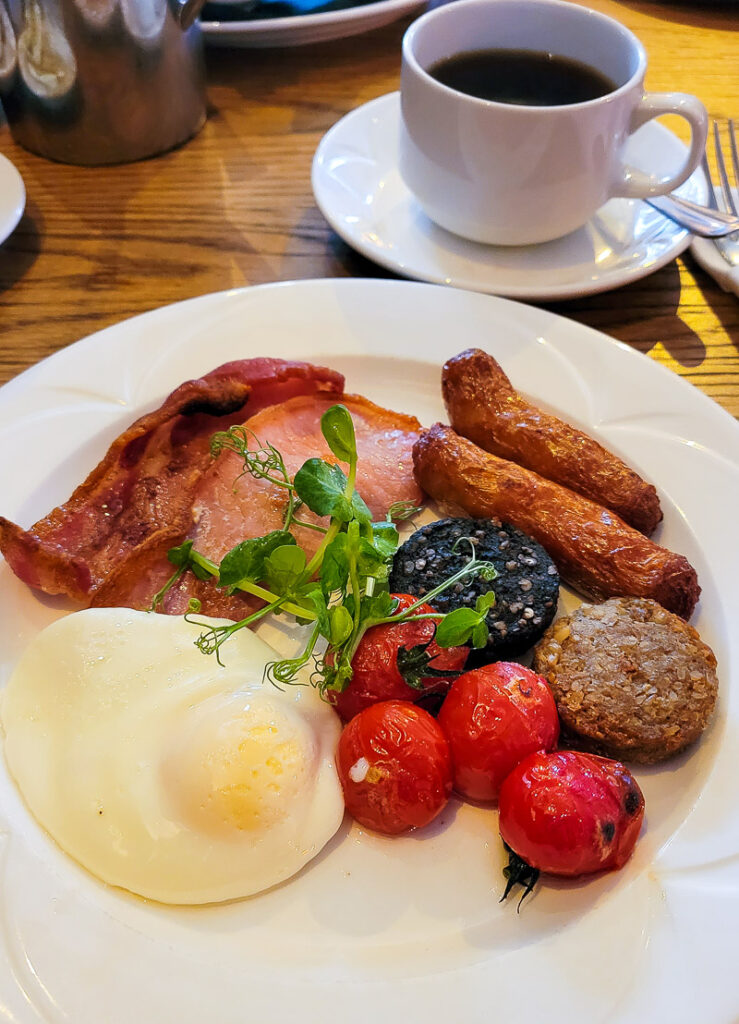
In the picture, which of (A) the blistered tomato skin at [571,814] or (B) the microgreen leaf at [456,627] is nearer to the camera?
(A) the blistered tomato skin at [571,814]

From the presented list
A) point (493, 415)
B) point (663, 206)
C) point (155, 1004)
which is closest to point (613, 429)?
point (493, 415)

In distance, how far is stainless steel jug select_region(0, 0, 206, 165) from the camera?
2.29 m

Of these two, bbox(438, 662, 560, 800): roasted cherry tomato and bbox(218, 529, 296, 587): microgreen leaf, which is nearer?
bbox(438, 662, 560, 800): roasted cherry tomato

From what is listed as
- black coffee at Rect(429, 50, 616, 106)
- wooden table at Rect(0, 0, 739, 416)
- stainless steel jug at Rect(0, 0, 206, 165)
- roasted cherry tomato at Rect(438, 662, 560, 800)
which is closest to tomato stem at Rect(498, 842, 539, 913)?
roasted cherry tomato at Rect(438, 662, 560, 800)

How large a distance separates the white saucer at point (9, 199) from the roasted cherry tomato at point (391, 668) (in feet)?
→ 5.09

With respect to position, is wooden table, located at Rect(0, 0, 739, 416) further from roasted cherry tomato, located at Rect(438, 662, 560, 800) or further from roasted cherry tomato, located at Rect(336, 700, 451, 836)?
roasted cherry tomato, located at Rect(336, 700, 451, 836)

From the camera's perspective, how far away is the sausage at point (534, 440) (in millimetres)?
1647

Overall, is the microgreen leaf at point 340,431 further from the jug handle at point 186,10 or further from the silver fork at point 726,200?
the jug handle at point 186,10

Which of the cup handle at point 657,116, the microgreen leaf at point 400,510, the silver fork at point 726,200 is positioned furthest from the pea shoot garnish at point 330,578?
the silver fork at point 726,200

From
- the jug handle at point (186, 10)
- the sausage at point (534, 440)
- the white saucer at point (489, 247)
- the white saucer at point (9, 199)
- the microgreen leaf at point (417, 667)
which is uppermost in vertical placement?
the jug handle at point (186, 10)

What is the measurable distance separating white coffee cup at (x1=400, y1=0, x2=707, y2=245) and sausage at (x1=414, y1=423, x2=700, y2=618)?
2.27 ft

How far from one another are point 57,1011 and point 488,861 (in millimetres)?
647

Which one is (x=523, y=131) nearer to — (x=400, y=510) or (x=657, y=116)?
(x=657, y=116)

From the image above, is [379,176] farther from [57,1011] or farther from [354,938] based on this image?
[57,1011]
